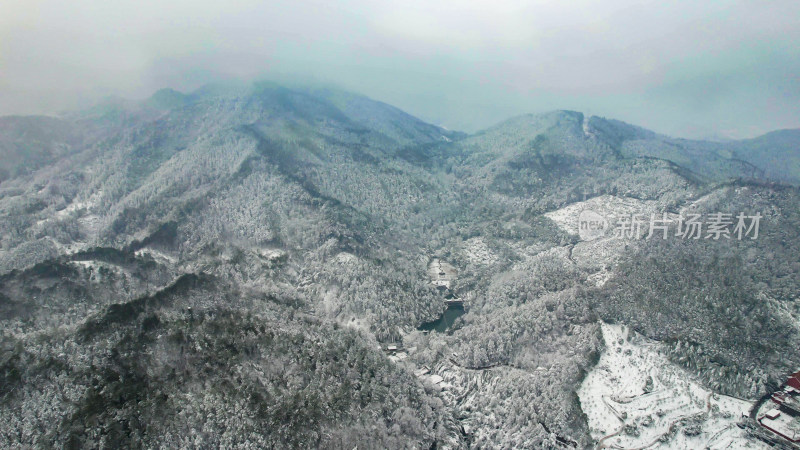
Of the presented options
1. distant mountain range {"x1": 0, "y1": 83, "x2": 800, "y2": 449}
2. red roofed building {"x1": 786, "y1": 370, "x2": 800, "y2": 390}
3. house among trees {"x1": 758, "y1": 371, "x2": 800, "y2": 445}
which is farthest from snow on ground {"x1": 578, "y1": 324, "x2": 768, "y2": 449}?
red roofed building {"x1": 786, "y1": 370, "x2": 800, "y2": 390}

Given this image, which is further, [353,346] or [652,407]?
[353,346]

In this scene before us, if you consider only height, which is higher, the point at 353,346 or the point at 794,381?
the point at 794,381

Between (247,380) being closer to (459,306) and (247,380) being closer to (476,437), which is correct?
(476,437)

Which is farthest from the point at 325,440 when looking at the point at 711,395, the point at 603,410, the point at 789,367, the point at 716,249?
the point at 716,249

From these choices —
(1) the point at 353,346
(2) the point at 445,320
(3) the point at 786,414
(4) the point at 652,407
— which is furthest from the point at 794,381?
(1) the point at 353,346

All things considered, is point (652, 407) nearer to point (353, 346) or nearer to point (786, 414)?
point (786, 414)

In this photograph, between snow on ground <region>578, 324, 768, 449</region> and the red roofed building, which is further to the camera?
the red roofed building

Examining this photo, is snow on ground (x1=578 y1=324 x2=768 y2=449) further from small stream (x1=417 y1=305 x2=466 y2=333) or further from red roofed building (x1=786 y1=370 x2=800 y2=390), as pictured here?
small stream (x1=417 y1=305 x2=466 y2=333)

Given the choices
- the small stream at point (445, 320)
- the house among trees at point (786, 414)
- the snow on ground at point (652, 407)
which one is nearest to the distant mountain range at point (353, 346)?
the small stream at point (445, 320)
